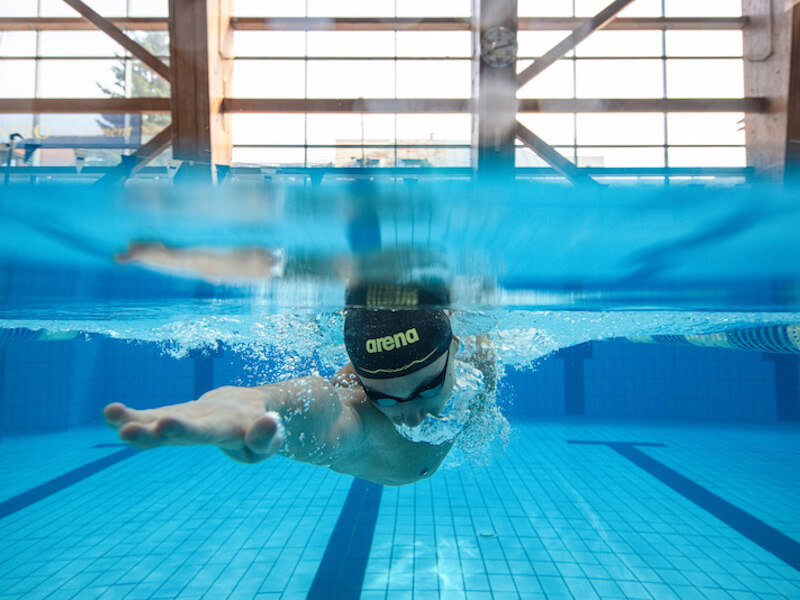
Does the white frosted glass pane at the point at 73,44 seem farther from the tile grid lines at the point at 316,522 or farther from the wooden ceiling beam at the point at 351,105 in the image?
the tile grid lines at the point at 316,522

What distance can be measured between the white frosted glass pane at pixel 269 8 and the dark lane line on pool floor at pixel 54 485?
357 inches

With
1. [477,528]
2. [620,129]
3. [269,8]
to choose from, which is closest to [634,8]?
[620,129]

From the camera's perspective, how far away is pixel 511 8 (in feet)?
18.6

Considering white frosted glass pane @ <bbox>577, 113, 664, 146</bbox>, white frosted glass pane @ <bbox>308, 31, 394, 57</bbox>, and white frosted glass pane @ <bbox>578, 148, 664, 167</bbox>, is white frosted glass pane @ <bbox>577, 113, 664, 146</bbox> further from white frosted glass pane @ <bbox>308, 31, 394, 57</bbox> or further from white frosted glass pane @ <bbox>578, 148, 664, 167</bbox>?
white frosted glass pane @ <bbox>308, 31, 394, 57</bbox>

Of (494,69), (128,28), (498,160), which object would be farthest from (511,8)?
(128,28)

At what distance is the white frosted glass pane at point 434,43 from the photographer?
11.0 meters

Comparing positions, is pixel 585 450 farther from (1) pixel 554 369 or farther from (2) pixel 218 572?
(2) pixel 218 572

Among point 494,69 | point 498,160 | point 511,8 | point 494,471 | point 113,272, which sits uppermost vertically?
point 511,8

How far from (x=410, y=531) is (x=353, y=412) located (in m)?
4.22

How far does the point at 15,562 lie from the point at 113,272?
3629 mm

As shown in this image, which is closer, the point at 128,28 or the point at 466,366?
the point at 466,366

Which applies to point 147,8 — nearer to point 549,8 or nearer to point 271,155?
point 271,155

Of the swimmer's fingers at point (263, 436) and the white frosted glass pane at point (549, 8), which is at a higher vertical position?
the white frosted glass pane at point (549, 8)

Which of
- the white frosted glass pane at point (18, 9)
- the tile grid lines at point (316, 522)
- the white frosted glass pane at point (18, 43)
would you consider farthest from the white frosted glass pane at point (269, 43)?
the tile grid lines at point (316, 522)
